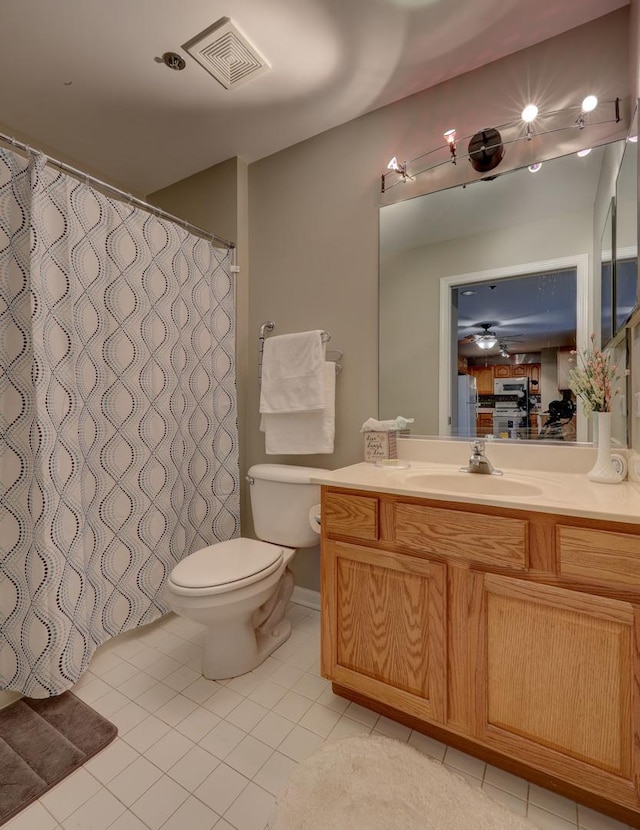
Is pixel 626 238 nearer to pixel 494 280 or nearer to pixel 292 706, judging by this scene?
pixel 494 280

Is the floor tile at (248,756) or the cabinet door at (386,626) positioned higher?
the cabinet door at (386,626)

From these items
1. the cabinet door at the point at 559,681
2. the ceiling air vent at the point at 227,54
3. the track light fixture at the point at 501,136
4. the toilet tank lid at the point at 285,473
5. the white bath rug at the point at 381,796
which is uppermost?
the ceiling air vent at the point at 227,54

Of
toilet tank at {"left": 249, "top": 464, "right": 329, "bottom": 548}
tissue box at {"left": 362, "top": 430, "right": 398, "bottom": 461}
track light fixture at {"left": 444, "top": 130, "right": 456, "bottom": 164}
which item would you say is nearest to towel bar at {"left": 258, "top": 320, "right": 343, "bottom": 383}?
tissue box at {"left": 362, "top": 430, "right": 398, "bottom": 461}

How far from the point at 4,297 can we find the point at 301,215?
1415mm

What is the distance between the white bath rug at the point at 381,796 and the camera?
1036 mm

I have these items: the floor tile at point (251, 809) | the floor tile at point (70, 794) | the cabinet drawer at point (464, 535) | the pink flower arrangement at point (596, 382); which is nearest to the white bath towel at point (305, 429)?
the cabinet drawer at point (464, 535)

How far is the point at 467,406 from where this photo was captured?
5.61 feet

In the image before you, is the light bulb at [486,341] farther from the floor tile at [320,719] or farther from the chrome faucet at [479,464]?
→ the floor tile at [320,719]

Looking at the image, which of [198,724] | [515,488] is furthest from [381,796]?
[515,488]

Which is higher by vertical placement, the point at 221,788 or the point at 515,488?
the point at 515,488

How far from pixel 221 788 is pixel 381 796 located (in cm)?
45

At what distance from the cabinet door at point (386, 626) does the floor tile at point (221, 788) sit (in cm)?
39

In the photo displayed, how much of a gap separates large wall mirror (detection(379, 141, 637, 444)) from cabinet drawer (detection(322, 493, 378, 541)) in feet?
1.95

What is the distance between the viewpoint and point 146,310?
1849mm
